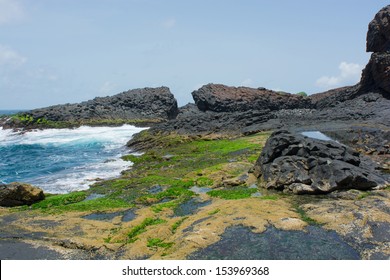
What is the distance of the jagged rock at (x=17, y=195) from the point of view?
2259cm

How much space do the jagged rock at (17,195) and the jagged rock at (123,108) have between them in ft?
220

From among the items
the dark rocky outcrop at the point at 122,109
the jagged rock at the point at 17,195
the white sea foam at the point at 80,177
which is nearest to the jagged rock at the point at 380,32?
the dark rocky outcrop at the point at 122,109

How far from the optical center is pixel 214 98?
89812mm

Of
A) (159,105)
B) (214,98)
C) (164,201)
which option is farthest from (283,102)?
(164,201)

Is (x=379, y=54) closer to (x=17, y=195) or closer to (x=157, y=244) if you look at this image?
(x=17, y=195)

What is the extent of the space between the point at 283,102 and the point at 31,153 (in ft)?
215

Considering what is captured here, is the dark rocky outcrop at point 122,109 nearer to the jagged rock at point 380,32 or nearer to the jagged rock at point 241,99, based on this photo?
the jagged rock at point 241,99

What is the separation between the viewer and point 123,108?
9694 cm

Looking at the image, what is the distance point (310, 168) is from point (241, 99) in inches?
2795

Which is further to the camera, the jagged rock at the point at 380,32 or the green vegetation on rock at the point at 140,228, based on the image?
the jagged rock at the point at 380,32

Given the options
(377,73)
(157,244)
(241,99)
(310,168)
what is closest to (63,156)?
(310,168)

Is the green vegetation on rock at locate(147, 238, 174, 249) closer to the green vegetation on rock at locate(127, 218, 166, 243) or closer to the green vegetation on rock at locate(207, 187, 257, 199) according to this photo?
the green vegetation on rock at locate(127, 218, 166, 243)

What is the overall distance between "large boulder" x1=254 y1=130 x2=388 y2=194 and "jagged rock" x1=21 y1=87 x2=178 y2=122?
71.2 metres

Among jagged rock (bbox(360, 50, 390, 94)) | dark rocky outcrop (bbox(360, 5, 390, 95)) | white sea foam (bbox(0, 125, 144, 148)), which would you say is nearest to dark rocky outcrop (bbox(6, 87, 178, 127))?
white sea foam (bbox(0, 125, 144, 148))
